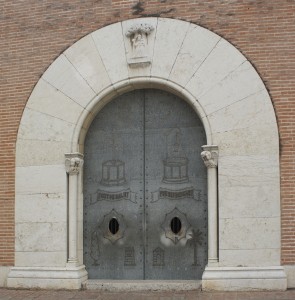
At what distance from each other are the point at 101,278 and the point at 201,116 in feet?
11.3

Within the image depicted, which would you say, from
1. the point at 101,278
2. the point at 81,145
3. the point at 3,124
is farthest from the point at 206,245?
the point at 3,124

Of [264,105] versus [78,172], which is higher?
[264,105]

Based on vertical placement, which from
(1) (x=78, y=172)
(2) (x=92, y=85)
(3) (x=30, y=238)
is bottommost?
(3) (x=30, y=238)

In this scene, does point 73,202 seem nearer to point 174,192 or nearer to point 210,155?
point 174,192

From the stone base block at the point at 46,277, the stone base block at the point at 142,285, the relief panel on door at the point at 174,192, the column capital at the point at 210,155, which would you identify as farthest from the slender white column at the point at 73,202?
the column capital at the point at 210,155

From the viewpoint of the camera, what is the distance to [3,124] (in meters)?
10.9

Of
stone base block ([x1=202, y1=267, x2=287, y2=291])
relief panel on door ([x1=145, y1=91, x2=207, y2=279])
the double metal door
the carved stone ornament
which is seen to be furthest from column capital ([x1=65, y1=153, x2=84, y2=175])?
stone base block ([x1=202, y1=267, x2=287, y2=291])

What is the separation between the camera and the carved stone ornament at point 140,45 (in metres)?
10.3

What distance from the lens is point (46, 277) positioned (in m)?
10.2

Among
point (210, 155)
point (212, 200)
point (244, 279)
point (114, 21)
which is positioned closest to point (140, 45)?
point (114, 21)

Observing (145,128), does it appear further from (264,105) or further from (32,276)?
(32,276)

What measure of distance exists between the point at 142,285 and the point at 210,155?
2.53 metres

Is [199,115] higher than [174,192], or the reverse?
[199,115]

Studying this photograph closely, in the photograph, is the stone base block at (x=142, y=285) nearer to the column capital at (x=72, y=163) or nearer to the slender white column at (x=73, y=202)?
the slender white column at (x=73, y=202)
